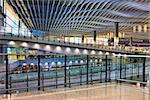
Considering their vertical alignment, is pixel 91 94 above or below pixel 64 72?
below

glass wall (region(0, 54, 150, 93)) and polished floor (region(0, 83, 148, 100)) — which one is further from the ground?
glass wall (region(0, 54, 150, 93))

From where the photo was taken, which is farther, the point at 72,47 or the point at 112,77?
the point at 72,47

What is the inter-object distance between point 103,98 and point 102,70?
2.06m

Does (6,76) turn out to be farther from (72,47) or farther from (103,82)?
(72,47)

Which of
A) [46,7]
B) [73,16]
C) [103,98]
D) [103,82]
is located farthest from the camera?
[73,16]

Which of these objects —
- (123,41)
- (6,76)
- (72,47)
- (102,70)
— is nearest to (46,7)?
(72,47)

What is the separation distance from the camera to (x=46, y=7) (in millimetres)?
25094

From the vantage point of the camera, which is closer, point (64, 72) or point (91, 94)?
point (91, 94)

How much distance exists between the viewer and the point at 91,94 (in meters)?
→ 4.48

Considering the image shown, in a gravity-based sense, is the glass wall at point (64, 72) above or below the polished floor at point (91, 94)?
above

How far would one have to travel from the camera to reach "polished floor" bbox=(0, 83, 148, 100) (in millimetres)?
4109

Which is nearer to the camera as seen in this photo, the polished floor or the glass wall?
the polished floor

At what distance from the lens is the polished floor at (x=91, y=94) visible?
411 centimetres

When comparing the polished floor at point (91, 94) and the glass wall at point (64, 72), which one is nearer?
the polished floor at point (91, 94)
